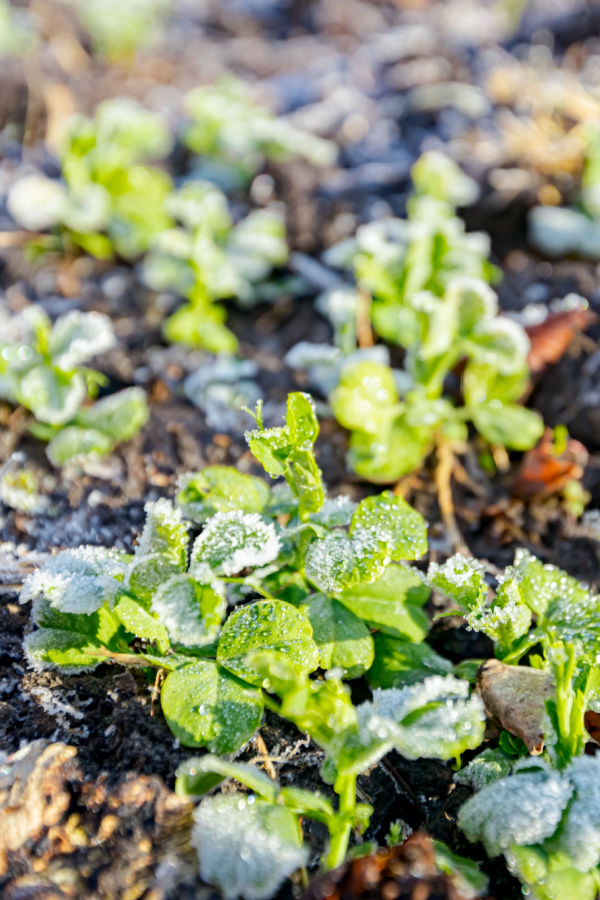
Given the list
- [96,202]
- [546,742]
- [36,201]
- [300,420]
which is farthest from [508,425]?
[36,201]

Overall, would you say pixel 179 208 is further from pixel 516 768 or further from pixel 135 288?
pixel 516 768

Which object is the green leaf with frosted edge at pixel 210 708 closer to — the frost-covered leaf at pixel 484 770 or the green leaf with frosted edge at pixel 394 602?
the green leaf with frosted edge at pixel 394 602

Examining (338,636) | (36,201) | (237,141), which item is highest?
(237,141)

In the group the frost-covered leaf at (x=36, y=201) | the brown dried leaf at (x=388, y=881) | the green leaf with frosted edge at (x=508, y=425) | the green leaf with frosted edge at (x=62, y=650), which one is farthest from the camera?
the frost-covered leaf at (x=36, y=201)

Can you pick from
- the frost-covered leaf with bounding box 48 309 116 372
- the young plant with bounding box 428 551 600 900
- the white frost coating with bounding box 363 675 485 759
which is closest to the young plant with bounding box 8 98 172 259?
the frost-covered leaf with bounding box 48 309 116 372

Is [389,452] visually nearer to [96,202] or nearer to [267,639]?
[267,639]

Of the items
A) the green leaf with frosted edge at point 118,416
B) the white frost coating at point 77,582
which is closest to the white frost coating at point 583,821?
the white frost coating at point 77,582
